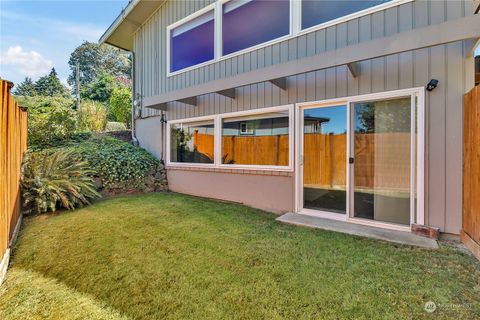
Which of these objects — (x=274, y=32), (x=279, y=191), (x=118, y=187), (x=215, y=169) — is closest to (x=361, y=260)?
(x=279, y=191)

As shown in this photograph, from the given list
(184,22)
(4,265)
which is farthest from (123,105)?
(4,265)

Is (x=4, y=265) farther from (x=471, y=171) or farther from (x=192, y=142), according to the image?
(x=471, y=171)

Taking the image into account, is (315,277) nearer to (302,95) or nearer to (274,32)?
(302,95)

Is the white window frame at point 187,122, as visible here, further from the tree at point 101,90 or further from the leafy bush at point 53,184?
the tree at point 101,90

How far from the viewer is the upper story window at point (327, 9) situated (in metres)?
3.99

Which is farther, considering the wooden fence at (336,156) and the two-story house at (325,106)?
the wooden fence at (336,156)

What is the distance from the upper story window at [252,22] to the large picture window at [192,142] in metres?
2.01

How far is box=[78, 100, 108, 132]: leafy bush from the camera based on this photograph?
36.0ft

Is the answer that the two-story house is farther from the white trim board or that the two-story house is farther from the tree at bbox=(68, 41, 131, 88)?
the tree at bbox=(68, 41, 131, 88)

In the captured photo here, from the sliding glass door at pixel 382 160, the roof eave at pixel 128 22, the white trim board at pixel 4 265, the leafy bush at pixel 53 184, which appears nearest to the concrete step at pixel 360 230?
the sliding glass door at pixel 382 160

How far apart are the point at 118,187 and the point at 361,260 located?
19.6 feet

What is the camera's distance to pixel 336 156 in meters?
4.32

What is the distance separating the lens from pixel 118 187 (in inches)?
255

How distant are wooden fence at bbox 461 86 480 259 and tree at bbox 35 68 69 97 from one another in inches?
1311
